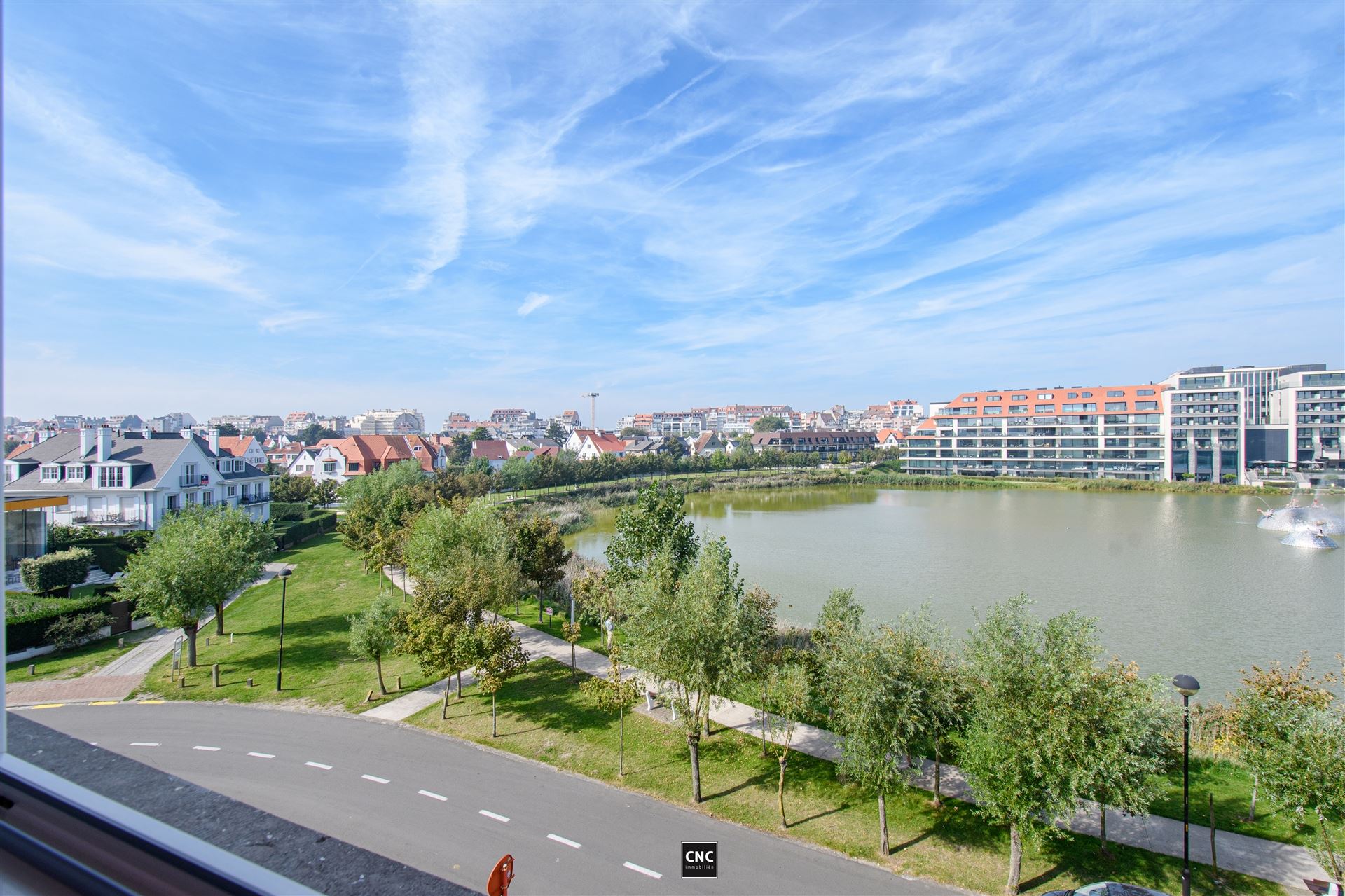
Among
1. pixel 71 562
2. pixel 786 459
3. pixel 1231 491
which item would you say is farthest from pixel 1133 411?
pixel 71 562

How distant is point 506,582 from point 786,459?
6165cm

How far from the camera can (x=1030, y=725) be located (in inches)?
317

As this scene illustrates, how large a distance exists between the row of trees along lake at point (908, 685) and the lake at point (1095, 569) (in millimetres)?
3448

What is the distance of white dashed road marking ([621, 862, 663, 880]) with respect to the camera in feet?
26.5

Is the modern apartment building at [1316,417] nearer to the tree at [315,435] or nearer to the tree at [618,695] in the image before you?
the tree at [618,695]

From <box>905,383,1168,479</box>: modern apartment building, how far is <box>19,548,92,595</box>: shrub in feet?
221

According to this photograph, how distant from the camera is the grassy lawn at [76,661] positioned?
13.3 m

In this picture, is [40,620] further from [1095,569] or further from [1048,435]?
[1048,435]

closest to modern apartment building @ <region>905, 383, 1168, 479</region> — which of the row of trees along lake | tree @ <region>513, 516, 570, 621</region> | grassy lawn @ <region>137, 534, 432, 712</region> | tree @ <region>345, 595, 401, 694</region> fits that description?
the row of trees along lake

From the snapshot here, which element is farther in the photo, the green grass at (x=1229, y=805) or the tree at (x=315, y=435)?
the tree at (x=315, y=435)

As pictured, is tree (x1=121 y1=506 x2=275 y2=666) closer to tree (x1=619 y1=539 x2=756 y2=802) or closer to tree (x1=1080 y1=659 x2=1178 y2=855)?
tree (x1=619 y1=539 x2=756 y2=802)

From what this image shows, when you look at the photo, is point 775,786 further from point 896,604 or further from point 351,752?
point 896,604

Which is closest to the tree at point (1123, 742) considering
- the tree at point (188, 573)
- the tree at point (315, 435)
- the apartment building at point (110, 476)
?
the tree at point (188, 573)

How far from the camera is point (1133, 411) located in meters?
60.6
